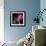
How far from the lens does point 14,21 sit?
5812 mm

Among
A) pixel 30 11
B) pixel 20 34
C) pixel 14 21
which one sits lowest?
pixel 20 34

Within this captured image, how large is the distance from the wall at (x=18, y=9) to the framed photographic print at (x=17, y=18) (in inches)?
4.9

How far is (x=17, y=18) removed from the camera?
19.1ft

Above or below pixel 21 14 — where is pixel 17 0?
above

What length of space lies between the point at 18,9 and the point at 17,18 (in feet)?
1.24

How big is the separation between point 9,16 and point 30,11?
0.90 m

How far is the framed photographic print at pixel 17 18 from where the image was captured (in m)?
5.77

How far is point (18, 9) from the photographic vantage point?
5766mm

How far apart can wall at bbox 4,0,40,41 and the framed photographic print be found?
13cm

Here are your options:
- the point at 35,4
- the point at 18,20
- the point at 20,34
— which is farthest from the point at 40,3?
the point at 20,34

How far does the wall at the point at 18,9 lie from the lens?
18.9 feet

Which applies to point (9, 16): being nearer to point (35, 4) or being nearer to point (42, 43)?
point (35, 4)

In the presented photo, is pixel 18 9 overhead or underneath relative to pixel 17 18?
overhead

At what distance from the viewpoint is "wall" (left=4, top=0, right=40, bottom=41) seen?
18.9 feet
